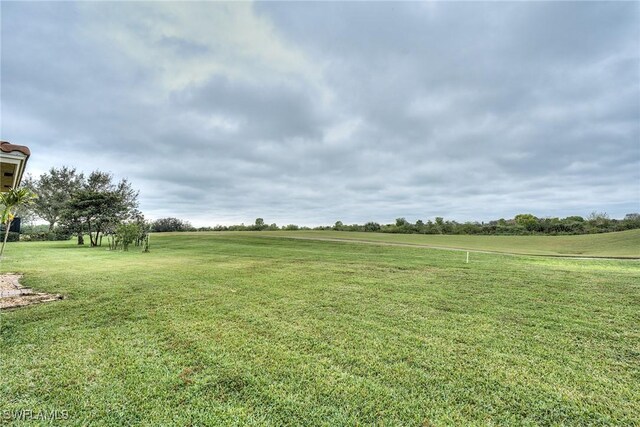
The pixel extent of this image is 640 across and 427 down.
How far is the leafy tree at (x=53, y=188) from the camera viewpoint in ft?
104

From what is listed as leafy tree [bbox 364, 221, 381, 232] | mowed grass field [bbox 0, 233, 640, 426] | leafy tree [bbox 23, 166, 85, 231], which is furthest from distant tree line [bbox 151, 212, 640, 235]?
mowed grass field [bbox 0, 233, 640, 426]

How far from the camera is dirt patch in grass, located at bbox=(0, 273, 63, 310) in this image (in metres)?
5.07

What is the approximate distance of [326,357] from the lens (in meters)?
3.03

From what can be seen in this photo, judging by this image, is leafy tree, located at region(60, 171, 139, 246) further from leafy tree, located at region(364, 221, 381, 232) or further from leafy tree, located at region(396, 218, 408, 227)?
leafy tree, located at region(396, 218, 408, 227)

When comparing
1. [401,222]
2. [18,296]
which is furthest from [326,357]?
[401,222]

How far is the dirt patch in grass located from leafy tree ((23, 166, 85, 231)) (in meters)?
33.9

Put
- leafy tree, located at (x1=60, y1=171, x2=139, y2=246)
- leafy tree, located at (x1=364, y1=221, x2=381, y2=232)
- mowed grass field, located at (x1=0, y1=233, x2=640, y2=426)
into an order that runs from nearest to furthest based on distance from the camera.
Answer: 1. mowed grass field, located at (x1=0, y1=233, x2=640, y2=426)
2. leafy tree, located at (x1=60, y1=171, x2=139, y2=246)
3. leafy tree, located at (x1=364, y1=221, x2=381, y2=232)

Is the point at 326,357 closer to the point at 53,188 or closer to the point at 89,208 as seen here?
the point at 89,208

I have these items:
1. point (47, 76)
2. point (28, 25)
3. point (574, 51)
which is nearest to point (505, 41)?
point (574, 51)

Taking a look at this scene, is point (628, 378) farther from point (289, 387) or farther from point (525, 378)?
point (289, 387)

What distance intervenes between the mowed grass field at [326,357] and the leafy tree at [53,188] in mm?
36881

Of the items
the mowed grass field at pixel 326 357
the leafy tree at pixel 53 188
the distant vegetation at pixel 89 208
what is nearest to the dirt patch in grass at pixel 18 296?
the mowed grass field at pixel 326 357

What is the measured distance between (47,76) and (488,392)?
1810 cm

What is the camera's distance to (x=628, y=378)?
105 inches
